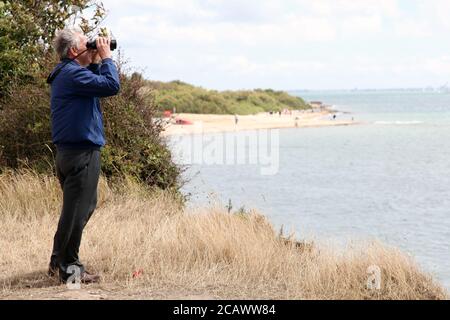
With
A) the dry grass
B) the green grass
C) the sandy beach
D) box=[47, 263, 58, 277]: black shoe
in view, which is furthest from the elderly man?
the green grass

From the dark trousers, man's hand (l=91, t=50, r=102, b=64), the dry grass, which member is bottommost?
the dry grass

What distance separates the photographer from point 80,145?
6.29 metres

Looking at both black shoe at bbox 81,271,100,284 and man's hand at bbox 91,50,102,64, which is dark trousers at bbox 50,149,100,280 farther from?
man's hand at bbox 91,50,102,64

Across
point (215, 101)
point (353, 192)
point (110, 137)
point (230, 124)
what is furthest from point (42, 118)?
point (215, 101)

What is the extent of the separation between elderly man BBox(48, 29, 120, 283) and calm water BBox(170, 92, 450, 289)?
3.96 m

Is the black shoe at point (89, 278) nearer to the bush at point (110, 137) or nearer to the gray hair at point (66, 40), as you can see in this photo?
the gray hair at point (66, 40)

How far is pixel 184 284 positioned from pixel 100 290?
72 centimetres

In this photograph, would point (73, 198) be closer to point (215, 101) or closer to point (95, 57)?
point (95, 57)

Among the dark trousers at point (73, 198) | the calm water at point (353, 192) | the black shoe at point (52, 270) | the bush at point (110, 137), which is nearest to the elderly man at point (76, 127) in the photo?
the dark trousers at point (73, 198)

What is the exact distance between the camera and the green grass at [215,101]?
6731 centimetres

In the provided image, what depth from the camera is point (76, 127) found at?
6203mm

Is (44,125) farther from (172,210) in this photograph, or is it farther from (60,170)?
(60,170)

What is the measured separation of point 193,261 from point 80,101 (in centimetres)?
203

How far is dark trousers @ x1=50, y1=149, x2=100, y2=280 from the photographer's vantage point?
6309mm
